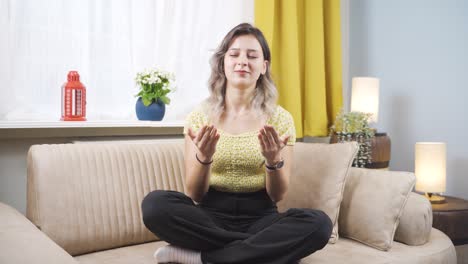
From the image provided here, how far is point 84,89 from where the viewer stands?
2.00 m

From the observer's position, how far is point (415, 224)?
169 cm

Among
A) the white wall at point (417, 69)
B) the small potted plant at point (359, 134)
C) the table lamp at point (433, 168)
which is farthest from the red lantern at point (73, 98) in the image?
the white wall at point (417, 69)

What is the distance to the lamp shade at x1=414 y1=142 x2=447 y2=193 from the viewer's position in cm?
228

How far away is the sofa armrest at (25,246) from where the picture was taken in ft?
3.40

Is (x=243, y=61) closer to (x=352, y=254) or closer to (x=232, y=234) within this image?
(x=232, y=234)

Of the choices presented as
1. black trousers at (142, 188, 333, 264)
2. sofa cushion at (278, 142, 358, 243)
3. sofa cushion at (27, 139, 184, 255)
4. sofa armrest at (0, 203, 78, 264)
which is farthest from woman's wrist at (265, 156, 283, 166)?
sofa armrest at (0, 203, 78, 264)

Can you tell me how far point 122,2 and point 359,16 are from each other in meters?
1.54

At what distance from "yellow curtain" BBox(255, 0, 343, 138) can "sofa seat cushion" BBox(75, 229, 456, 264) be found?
1.06 metres

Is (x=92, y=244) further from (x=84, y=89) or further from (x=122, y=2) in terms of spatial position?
(x=122, y=2)

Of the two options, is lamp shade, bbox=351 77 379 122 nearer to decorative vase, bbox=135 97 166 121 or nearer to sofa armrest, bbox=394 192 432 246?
sofa armrest, bbox=394 192 432 246

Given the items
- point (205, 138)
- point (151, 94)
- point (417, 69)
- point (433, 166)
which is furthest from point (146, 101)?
point (417, 69)

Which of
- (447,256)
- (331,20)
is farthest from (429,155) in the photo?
(331,20)

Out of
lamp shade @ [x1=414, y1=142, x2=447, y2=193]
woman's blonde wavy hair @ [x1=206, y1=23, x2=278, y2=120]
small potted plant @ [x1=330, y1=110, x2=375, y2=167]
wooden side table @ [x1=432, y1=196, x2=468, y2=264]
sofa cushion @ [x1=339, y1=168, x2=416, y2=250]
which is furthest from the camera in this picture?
small potted plant @ [x1=330, y1=110, x2=375, y2=167]

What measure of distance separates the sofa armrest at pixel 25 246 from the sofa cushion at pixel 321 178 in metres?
0.96
